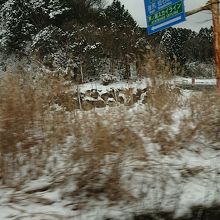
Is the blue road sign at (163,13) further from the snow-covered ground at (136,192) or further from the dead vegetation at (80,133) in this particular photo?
the snow-covered ground at (136,192)

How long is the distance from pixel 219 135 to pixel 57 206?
259 centimetres

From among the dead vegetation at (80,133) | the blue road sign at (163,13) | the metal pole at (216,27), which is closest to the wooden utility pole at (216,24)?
the metal pole at (216,27)

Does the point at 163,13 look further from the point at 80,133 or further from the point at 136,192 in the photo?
the point at 136,192

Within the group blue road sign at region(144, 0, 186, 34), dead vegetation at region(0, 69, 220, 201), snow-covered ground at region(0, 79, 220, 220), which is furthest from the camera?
blue road sign at region(144, 0, 186, 34)

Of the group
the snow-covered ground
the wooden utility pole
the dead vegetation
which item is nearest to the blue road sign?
the wooden utility pole

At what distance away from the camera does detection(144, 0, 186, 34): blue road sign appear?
1357cm

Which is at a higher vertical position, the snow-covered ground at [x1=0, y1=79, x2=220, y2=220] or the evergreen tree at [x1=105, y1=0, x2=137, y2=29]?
the evergreen tree at [x1=105, y1=0, x2=137, y2=29]

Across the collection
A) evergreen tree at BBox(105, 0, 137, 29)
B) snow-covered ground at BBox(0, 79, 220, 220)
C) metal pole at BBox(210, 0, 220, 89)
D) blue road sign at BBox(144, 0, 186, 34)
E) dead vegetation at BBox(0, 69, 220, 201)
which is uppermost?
evergreen tree at BBox(105, 0, 137, 29)

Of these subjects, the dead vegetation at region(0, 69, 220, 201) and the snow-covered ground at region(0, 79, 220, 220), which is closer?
the snow-covered ground at region(0, 79, 220, 220)

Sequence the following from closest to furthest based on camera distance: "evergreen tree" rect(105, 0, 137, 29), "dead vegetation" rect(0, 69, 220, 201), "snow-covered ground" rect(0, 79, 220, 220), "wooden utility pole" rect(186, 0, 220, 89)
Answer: "snow-covered ground" rect(0, 79, 220, 220)
"dead vegetation" rect(0, 69, 220, 201)
"wooden utility pole" rect(186, 0, 220, 89)
"evergreen tree" rect(105, 0, 137, 29)

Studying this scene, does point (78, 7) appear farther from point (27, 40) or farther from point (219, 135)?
point (219, 135)

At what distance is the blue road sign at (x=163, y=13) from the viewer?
13570mm

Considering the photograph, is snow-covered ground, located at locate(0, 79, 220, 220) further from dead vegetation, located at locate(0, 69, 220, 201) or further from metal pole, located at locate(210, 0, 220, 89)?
metal pole, located at locate(210, 0, 220, 89)

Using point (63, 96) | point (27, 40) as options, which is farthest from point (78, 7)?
point (63, 96)
